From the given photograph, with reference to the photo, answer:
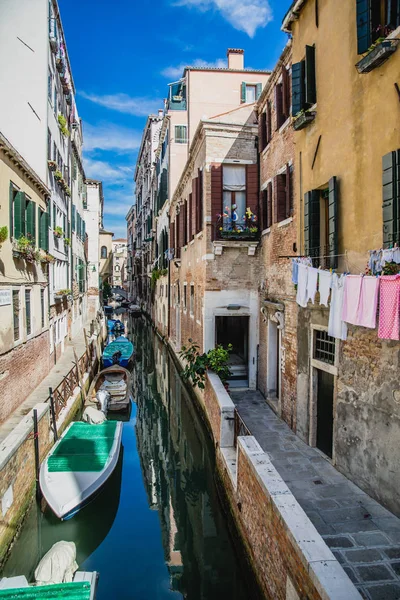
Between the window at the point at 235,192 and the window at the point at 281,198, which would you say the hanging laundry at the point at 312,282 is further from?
the window at the point at 235,192

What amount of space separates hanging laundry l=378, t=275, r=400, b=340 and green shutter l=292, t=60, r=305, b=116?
4.11 meters

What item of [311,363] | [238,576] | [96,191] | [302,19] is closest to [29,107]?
[302,19]

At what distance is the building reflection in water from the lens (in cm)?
593

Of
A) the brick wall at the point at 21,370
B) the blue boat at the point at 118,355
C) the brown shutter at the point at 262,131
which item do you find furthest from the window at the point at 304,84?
the blue boat at the point at 118,355

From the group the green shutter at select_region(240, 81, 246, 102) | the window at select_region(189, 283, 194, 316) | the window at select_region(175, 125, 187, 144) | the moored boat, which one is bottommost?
the moored boat

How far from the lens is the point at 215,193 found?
1121cm

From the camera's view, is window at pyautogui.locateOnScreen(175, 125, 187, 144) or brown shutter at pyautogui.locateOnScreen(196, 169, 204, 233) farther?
window at pyautogui.locateOnScreen(175, 125, 187, 144)

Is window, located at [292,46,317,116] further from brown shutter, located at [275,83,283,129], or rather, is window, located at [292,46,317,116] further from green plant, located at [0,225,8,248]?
green plant, located at [0,225,8,248]

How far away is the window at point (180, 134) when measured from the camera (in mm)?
21016

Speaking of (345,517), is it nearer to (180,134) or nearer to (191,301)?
(191,301)

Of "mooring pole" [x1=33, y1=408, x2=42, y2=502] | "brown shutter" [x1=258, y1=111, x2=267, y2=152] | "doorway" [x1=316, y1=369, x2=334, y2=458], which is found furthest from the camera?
"brown shutter" [x1=258, y1=111, x2=267, y2=152]

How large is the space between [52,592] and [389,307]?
16.3 feet

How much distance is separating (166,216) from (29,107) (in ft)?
37.8

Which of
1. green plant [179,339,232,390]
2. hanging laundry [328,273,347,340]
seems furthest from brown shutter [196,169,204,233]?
hanging laundry [328,273,347,340]
